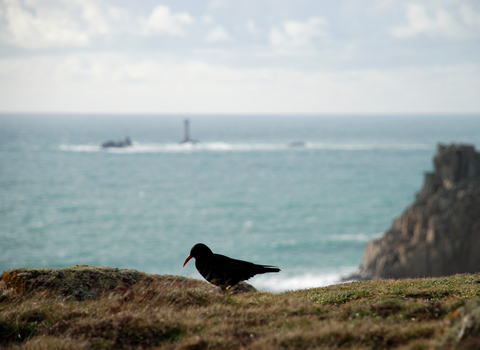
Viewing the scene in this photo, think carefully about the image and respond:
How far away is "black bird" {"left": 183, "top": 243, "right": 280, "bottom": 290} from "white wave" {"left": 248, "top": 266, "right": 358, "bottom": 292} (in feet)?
128

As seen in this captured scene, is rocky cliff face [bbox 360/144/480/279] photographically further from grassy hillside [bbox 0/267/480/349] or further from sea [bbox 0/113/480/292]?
grassy hillside [bbox 0/267/480/349]

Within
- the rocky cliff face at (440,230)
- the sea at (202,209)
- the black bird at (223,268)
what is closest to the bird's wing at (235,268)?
the black bird at (223,268)

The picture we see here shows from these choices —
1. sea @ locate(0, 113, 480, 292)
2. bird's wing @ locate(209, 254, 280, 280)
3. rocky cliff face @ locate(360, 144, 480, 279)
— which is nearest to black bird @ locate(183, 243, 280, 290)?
bird's wing @ locate(209, 254, 280, 280)

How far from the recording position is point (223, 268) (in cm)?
1158

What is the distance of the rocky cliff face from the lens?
41219 mm

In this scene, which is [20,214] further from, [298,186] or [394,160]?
[394,160]

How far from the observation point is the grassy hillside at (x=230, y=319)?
23.7 feet

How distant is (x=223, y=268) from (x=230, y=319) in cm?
300

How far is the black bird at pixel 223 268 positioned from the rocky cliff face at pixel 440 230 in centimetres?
3402

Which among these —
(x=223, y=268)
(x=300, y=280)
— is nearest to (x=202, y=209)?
(x=300, y=280)

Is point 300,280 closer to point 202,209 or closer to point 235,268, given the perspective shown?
point 235,268

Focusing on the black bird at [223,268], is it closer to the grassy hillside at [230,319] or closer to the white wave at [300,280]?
the grassy hillside at [230,319]

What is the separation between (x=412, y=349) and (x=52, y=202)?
106 m

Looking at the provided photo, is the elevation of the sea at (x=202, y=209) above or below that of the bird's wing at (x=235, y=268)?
below
